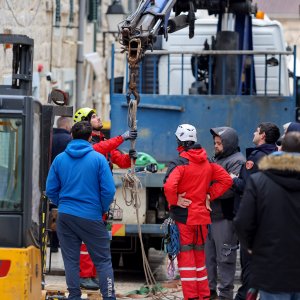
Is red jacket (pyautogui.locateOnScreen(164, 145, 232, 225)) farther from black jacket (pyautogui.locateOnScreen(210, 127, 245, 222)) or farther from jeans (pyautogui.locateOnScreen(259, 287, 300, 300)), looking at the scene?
jeans (pyautogui.locateOnScreen(259, 287, 300, 300))

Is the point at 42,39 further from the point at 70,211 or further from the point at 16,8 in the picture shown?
the point at 70,211

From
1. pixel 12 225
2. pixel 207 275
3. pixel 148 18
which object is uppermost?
pixel 148 18

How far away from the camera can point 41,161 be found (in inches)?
368

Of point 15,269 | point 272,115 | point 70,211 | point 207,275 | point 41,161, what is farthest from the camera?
point 272,115

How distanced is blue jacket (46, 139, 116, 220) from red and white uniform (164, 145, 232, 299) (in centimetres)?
98

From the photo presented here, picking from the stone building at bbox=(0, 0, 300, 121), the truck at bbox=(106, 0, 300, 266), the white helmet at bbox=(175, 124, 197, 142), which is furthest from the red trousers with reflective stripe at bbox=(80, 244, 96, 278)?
the stone building at bbox=(0, 0, 300, 121)

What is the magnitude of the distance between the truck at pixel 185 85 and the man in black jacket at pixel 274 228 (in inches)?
141

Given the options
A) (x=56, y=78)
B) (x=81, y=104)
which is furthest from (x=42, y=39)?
(x=81, y=104)

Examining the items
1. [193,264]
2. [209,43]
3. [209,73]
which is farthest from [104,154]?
[209,43]

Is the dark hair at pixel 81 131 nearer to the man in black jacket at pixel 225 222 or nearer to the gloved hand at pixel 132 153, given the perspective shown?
the gloved hand at pixel 132 153

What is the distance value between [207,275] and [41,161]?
2961 mm

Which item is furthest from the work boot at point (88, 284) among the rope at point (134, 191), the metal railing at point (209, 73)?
the metal railing at point (209, 73)

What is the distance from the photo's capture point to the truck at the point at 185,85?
12.6 m

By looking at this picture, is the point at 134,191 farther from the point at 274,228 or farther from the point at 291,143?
the point at 274,228
